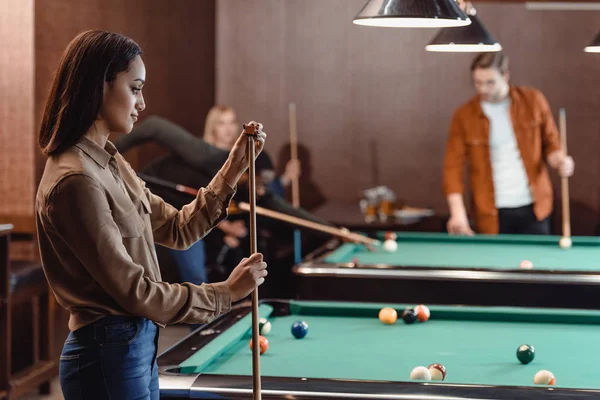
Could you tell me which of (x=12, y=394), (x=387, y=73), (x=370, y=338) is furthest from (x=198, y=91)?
(x=370, y=338)

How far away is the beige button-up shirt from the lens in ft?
5.22

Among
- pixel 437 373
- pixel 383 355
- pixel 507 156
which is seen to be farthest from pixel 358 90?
pixel 437 373

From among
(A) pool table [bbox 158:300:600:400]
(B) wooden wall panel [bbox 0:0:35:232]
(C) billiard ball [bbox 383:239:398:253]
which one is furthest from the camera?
(B) wooden wall panel [bbox 0:0:35:232]

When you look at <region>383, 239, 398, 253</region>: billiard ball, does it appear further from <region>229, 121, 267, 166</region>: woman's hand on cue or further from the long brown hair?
the long brown hair

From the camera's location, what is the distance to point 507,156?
503cm

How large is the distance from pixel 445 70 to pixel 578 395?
5.20m

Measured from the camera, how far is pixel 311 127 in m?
7.00

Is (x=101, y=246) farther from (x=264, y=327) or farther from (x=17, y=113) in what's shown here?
(x=17, y=113)

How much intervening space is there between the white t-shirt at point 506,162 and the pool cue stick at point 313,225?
3.42 feet

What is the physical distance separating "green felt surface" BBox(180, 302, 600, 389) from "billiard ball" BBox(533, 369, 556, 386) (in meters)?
0.02

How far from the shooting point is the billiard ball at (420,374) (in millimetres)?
Answer: 2045

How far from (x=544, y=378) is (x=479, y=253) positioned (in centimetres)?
209

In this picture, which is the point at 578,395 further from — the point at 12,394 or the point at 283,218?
the point at 283,218

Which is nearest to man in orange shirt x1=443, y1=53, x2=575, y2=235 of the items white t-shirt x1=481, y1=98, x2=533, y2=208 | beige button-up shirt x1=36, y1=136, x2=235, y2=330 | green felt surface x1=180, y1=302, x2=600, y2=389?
white t-shirt x1=481, y1=98, x2=533, y2=208
